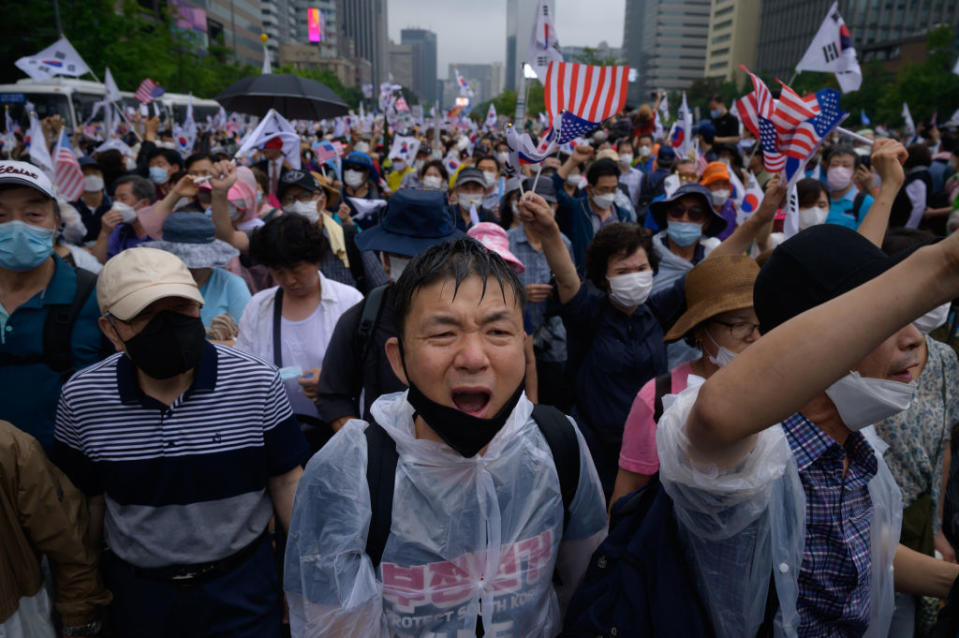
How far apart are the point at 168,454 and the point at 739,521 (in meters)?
1.75

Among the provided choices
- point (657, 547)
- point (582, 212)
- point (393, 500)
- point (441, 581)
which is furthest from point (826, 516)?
point (582, 212)

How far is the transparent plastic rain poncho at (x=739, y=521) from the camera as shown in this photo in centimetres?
127

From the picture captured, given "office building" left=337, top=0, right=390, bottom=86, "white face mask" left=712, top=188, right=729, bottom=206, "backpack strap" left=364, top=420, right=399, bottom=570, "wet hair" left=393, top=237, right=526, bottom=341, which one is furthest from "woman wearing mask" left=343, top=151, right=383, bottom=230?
"office building" left=337, top=0, right=390, bottom=86

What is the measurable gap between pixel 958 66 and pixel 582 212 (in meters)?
6.50

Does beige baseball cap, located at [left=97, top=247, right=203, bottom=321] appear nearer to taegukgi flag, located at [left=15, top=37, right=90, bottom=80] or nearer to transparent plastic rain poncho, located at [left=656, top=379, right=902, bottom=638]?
transparent plastic rain poncho, located at [left=656, top=379, right=902, bottom=638]

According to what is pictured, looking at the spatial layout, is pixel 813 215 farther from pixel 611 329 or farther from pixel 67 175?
pixel 67 175

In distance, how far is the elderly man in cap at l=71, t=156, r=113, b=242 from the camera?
643 cm

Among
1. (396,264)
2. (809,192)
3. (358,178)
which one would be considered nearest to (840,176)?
(809,192)

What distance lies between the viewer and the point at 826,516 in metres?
1.66

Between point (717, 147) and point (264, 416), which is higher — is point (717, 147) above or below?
above

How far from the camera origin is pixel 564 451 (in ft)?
5.92

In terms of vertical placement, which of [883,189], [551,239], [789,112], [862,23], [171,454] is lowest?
[171,454]

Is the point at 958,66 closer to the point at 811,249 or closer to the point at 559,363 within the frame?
the point at 559,363

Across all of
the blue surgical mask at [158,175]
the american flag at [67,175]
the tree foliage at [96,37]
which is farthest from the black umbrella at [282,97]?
the tree foliage at [96,37]
